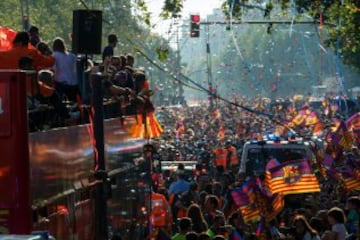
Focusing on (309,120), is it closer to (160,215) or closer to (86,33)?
(160,215)

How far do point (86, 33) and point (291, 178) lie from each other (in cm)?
648

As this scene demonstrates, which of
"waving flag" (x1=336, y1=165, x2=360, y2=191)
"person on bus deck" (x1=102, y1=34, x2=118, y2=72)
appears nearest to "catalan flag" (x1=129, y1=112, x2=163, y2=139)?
"person on bus deck" (x1=102, y1=34, x2=118, y2=72)

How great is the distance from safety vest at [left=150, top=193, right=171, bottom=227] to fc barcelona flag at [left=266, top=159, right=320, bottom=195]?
5.51 feet

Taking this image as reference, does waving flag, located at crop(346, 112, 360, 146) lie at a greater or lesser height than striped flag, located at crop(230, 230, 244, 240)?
greater

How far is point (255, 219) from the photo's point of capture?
658 inches

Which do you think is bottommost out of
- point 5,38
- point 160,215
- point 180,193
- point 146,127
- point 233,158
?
point 233,158

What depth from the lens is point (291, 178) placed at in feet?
57.8

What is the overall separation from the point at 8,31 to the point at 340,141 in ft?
50.3

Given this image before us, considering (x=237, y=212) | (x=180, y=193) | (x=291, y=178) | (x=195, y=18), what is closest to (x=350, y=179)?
(x=291, y=178)

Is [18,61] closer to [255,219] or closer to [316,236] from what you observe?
[316,236]

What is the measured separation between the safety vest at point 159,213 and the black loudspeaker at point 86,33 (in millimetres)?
4912

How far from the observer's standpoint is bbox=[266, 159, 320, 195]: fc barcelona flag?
17.6m

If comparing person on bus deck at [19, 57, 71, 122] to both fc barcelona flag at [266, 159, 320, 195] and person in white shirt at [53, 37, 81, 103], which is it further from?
fc barcelona flag at [266, 159, 320, 195]

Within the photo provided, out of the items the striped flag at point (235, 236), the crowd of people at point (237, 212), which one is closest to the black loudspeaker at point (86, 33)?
the crowd of people at point (237, 212)
